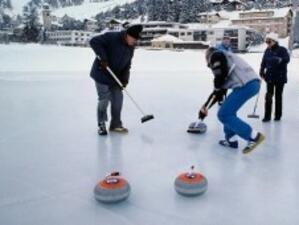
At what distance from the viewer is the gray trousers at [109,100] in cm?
420

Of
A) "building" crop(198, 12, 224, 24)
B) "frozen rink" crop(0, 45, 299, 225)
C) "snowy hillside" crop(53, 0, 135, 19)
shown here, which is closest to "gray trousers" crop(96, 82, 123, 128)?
"frozen rink" crop(0, 45, 299, 225)

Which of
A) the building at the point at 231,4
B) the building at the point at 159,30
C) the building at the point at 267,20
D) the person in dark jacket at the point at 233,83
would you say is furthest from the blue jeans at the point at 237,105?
the building at the point at 231,4

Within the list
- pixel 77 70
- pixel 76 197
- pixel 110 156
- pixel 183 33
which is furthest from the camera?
pixel 183 33

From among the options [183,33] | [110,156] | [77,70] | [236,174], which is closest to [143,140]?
[110,156]

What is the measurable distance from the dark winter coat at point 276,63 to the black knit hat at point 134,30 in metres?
2.00

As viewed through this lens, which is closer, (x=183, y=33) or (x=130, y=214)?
(x=130, y=214)

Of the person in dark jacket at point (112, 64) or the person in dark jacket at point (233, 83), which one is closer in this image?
the person in dark jacket at point (233, 83)

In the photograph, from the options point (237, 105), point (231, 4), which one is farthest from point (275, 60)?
point (231, 4)

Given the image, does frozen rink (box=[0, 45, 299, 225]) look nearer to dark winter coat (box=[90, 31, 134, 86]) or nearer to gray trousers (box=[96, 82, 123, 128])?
gray trousers (box=[96, 82, 123, 128])

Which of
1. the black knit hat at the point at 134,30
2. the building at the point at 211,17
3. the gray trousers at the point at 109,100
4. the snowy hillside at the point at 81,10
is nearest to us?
the black knit hat at the point at 134,30

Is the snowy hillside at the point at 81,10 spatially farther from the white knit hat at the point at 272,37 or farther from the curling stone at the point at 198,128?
the curling stone at the point at 198,128

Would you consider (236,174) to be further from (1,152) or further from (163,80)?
(163,80)

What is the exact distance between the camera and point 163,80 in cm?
1052

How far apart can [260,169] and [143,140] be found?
1.42 metres
